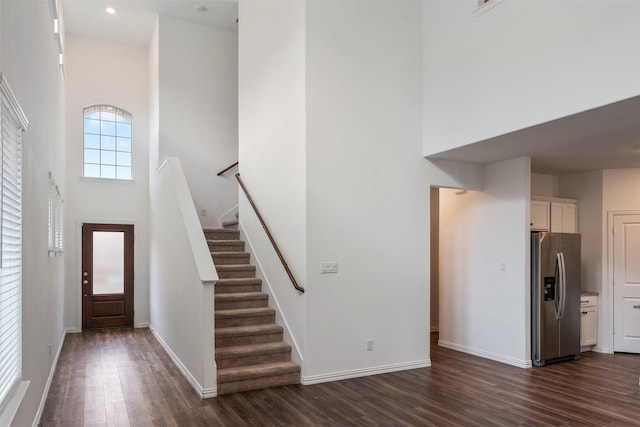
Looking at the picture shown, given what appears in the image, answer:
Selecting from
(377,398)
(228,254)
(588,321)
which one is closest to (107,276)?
(228,254)

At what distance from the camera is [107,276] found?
8.67 m

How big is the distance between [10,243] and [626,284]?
7.25 meters

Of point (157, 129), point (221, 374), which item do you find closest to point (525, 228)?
point (221, 374)

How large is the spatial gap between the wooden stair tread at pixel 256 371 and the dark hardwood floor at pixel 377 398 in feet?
0.55

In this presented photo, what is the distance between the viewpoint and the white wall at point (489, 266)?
5742mm

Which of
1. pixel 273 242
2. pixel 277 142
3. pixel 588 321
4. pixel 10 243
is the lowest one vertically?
pixel 588 321

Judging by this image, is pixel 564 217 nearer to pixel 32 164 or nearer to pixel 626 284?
pixel 626 284

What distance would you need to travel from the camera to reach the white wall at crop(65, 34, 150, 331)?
8406mm

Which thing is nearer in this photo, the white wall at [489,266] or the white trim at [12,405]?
the white trim at [12,405]

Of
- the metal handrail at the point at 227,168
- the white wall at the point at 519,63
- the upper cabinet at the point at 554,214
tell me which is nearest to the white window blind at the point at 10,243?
the white wall at the point at 519,63

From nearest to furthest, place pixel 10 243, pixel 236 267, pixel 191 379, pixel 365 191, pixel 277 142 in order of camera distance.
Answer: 1. pixel 10 243
2. pixel 191 379
3. pixel 365 191
4. pixel 277 142
5. pixel 236 267

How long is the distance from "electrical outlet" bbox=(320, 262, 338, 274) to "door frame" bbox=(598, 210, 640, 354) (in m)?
4.21

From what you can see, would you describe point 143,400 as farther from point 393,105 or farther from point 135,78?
point 135,78

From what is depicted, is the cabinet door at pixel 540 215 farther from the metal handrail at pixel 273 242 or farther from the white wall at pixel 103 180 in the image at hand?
the white wall at pixel 103 180
